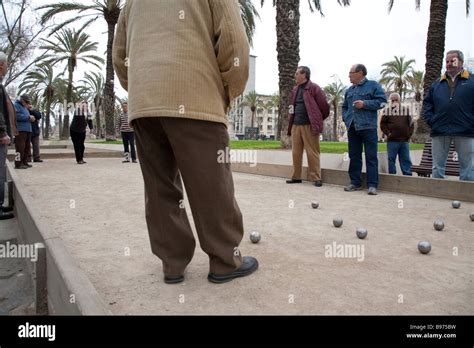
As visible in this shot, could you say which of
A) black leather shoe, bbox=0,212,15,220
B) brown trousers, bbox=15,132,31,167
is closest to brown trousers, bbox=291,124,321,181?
black leather shoe, bbox=0,212,15,220

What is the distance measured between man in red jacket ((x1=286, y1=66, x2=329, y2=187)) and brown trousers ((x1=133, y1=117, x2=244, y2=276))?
5124 millimetres

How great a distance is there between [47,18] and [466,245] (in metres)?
25.2

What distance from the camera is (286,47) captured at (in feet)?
43.4

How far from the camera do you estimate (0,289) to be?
3.26 m

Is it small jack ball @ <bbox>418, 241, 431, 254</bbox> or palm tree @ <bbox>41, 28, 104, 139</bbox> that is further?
palm tree @ <bbox>41, 28, 104, 139</bbox>

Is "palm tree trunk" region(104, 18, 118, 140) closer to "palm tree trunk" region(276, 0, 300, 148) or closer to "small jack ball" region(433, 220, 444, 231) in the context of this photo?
"palm tree trunk" region(276, 0, 300, 148)

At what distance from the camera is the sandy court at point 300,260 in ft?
7.51

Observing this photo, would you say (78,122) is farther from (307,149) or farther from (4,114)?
(307,149)

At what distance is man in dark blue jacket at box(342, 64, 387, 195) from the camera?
6.67m

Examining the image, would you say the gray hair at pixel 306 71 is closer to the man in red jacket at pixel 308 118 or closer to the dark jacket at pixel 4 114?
the man in red jacket at pixel 308 118

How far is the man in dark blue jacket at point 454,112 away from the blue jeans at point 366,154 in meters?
0.91

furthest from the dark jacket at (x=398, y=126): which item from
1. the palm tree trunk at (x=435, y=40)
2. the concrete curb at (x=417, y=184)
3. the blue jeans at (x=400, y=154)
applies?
the palm tree trunk at (x=435, y=40)

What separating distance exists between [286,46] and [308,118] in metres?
6.49

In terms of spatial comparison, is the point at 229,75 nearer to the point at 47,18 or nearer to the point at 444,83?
the point at 444,83
